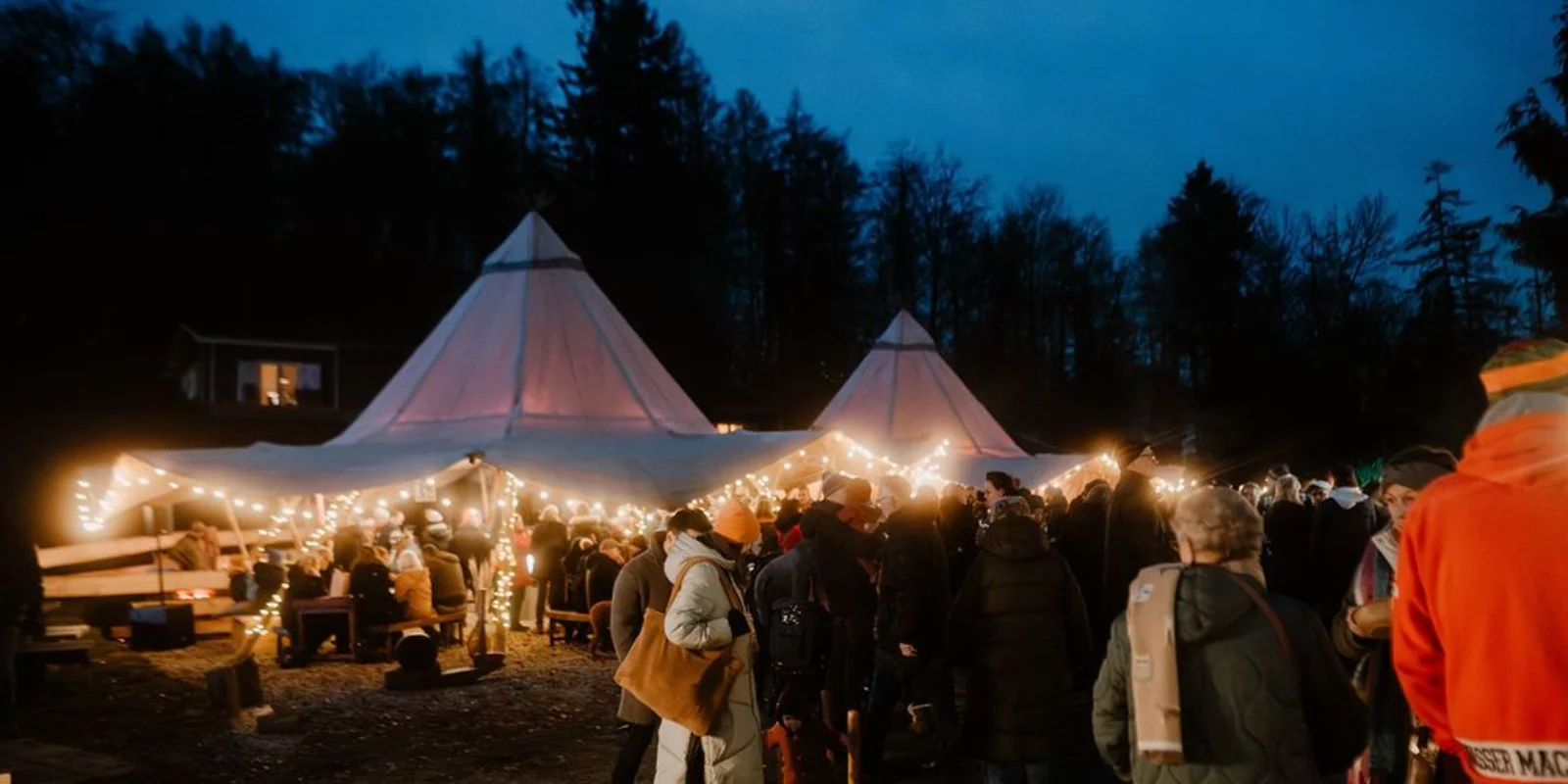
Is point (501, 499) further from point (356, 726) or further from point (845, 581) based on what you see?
point (845, 581)

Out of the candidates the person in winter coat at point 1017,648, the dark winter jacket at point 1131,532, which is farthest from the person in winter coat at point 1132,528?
the person in winter coat at point 1017,648

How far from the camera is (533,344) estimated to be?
46.5ft

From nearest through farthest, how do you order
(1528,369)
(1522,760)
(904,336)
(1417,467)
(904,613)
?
(1522,760) < (1528,369) < (1417,467) < (904,613) < (904,336)

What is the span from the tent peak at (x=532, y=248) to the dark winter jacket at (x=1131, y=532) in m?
9.01

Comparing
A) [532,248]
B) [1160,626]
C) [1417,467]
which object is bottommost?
[1160,626]

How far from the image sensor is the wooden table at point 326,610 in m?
11.4

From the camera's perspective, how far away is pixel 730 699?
521 cm

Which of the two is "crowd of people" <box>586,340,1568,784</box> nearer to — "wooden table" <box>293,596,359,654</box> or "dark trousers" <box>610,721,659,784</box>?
"dark trousers" <box>610,721,659,784</box>

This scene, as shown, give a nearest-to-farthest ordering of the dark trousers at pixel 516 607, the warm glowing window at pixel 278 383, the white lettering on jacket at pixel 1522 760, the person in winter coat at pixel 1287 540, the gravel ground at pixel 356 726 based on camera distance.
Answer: the white lettering on jacket at pixel 1522 760, the gravel ground at pixel 356 726, the person in winter coat at pixel 1287 540, the dark trousers at pixel 516 607, the warm glowing window at pixel 278 383

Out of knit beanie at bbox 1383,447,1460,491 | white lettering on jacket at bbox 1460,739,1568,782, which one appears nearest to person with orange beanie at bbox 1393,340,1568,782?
white lettering on jacket at bbox 1460,739,1568,782

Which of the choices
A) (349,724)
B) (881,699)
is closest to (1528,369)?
(881,699)

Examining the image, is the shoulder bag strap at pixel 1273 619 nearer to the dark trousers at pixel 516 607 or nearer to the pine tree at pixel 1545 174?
the dark trousers at pixel 516 607

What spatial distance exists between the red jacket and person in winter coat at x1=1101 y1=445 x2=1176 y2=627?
5280 millimetres

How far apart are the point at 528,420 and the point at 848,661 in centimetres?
678
